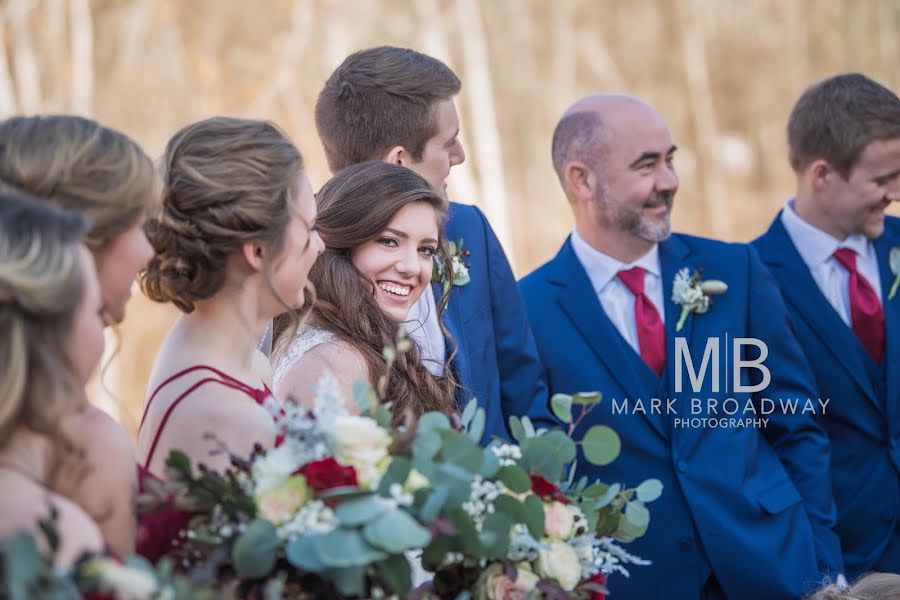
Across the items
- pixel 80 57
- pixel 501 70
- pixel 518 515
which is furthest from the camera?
pixel 501 70

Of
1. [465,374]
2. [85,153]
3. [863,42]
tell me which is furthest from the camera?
[863,42]

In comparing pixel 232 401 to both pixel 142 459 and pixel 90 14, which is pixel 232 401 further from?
pixel 90 14

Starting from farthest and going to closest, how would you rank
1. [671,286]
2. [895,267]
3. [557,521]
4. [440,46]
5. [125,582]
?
[440,46]
[895,267]
[671,286]
[557,521]
[125,582]

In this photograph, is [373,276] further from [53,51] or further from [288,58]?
[288,58]

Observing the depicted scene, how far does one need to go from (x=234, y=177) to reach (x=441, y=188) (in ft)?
4.65

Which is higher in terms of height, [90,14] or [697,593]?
[90,14]

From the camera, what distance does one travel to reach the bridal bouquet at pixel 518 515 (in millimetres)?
2152

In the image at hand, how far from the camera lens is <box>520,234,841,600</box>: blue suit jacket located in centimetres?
416

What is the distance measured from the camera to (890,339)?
4.71m

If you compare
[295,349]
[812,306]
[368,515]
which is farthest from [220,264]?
[812,306]

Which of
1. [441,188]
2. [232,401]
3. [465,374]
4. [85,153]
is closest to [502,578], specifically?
[232,401]

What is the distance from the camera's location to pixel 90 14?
9.05 m

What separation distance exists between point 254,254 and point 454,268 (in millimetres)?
1261

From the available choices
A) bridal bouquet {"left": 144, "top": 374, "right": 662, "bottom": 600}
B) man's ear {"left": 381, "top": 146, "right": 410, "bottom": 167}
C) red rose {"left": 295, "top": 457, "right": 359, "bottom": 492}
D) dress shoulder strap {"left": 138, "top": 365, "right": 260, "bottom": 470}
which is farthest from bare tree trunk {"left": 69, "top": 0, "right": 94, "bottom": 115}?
red rose {"left": 295, "top": 457, "right": 359, "bottom": 492}
